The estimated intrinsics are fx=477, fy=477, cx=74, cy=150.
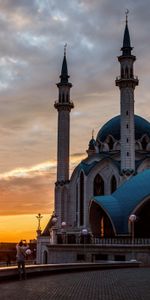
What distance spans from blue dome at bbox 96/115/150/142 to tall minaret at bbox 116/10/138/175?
11042mm

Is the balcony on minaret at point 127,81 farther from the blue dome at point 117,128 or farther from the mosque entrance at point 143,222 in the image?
the mosque entrance at point 143,222

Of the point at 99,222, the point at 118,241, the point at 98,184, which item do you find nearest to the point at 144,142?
the point at 98,184

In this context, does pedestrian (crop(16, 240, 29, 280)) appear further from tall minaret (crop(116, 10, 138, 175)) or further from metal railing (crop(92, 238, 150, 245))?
tall minaret (crop(116, 10, 138, 175))

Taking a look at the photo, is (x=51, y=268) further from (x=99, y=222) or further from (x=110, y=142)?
(x=110, y=142)

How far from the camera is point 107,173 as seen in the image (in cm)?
5762

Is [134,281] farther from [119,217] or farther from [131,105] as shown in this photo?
[131,105]

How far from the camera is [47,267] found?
54.5ft

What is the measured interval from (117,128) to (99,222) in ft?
71.9

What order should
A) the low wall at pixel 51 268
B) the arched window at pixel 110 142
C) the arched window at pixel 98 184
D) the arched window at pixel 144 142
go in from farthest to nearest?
1. the arched window at pixel 110 142
2. the arched window at pixel 144 142
3. the arched window at pixel 98 184
4. the low wall at pixel 51 268

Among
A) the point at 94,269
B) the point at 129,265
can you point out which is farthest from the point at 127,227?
the point at 94,269

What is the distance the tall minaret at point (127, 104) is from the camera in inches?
2055

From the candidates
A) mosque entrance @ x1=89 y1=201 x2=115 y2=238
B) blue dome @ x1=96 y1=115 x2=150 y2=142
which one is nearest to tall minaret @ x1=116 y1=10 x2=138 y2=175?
mosque entrance @ x1=89 y1=201 x2=115 y2=238

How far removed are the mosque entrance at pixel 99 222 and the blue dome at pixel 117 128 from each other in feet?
65.8

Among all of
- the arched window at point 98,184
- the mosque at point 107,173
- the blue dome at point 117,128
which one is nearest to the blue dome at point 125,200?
the mosque at point 107,173
